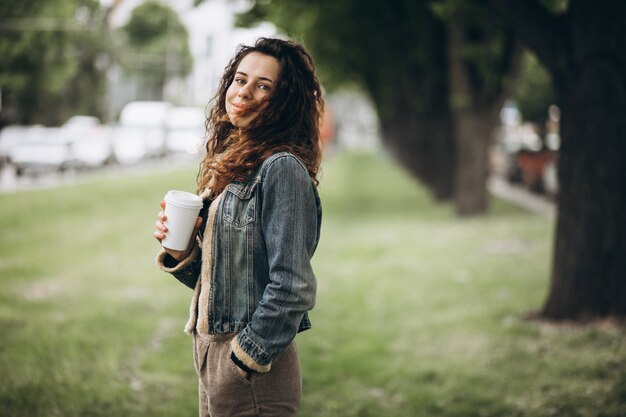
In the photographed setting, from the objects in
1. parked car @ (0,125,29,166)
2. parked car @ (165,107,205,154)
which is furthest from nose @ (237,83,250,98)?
parked car @ (165,107,205,154)

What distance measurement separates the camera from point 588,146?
679 centimetres

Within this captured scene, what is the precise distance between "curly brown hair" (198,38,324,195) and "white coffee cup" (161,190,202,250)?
0.13 metres

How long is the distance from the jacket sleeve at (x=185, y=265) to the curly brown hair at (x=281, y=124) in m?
0.26

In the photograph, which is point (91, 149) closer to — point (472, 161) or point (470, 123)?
point (472, 161)

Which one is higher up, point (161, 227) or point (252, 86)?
point (252, 86)

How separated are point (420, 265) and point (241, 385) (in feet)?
27.4

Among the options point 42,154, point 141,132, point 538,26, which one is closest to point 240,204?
point 538,26

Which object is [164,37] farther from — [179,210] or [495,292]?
[179,210]

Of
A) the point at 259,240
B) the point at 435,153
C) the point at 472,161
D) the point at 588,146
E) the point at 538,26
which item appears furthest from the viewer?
the point at 435,153

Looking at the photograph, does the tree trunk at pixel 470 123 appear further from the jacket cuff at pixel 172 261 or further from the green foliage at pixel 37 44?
the green foliage at pixel 37 44

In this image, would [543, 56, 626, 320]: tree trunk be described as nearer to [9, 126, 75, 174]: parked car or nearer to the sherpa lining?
the sherpa lining

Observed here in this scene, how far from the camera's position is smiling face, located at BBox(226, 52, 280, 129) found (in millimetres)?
2549

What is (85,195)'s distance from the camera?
64.8 feet

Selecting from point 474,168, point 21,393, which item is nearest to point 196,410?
point 21,393
